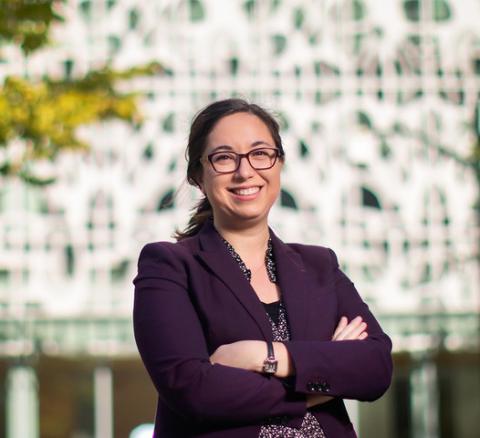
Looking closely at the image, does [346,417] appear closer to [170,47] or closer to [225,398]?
[225,398]

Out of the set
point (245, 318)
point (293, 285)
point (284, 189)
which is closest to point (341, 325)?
point (293, 285)

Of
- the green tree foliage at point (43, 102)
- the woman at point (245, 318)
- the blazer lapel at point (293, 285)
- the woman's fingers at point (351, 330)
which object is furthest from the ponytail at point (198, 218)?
the green tree foliage at point (43, 102)

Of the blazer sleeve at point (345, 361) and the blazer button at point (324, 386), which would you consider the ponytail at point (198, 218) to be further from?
the blazer button at point (324, 386)

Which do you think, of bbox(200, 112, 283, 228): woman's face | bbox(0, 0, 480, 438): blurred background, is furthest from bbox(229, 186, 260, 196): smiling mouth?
bbox(0, 0, 480, 438): blurred background

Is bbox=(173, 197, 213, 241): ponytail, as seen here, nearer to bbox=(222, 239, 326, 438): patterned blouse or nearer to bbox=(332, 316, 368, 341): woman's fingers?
bbox=(222, 239, 326, 438): patterned blouse

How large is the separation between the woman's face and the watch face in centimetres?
37

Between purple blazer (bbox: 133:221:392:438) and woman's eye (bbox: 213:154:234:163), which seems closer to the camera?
purple blazer (bbox: 133:221:392:438)

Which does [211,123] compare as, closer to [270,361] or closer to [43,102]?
[270,361]

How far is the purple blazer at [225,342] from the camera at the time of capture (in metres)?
2.96

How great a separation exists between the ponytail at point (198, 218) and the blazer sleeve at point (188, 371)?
312 mm

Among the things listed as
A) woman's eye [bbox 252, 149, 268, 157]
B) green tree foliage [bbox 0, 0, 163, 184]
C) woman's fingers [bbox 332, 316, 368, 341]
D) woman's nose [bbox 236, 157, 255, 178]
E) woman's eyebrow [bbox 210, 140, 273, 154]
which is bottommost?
woman's fingers [bbox 332, 316, 368, 341]

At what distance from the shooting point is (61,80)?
11.0 meters

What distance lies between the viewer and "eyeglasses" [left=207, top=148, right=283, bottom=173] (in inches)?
123

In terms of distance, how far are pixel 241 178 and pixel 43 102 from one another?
7.53 meters
